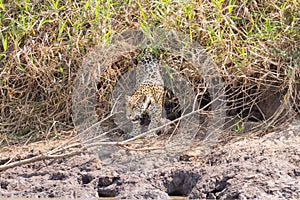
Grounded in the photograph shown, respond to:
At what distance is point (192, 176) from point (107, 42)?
4.03ft

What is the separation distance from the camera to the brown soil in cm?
336

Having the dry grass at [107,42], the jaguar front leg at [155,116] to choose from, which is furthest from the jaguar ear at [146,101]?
the dry grass at [107,42]

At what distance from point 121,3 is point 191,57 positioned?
0.64m

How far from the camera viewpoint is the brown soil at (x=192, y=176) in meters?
3.36

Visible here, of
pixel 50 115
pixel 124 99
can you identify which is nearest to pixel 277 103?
pixel 124 99

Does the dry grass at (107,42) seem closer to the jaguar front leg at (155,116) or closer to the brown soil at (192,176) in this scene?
the brown soil at (192,176)

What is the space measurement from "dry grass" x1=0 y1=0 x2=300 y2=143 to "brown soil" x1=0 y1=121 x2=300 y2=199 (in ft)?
1.25

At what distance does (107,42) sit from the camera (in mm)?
4426

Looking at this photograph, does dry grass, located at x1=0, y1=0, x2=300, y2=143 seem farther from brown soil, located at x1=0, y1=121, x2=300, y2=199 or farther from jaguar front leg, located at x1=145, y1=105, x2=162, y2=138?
jaguar front leg, located at x1=145, y1=105, x2=162, y2=138

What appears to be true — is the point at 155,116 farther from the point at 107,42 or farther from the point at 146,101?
the point at 107,42

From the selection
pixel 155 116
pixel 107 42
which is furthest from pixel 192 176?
pixel 107 42

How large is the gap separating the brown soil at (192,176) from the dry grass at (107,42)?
38 centimetres

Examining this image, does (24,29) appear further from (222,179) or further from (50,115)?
(222,179)

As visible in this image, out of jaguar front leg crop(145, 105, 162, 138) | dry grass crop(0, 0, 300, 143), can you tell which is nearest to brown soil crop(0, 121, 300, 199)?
dry grass crop(0, 0, 300, 143)
